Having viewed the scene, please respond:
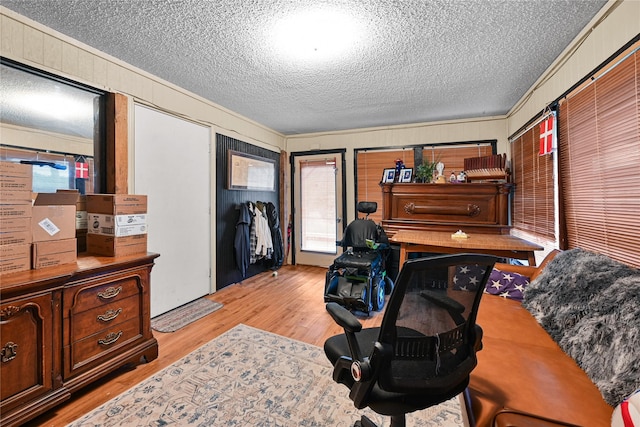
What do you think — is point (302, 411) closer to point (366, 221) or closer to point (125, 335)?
point (125, 335)

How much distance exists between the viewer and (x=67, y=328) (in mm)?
1671

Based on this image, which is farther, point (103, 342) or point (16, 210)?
point (103, 342)

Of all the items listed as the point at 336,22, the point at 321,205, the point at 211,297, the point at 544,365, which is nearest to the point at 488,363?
the point at 544,365

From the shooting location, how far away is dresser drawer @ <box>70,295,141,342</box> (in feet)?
5.68

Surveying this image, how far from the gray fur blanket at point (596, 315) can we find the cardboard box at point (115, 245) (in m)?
2.85

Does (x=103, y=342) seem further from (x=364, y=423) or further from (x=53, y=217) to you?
(x=364, y=423)

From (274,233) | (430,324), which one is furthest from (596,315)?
(274,233)

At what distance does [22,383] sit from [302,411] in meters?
1.56

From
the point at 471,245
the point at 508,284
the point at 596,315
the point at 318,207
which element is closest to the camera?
the point at 596,315

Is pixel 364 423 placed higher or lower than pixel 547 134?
lower

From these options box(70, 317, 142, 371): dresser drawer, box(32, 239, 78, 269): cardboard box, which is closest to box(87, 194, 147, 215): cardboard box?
box(32, 239, 78, 269): cardboard box

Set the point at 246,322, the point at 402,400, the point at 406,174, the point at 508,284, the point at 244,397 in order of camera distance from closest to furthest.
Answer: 1. the point at 402,400
2. the point at 244,397
3. the point at 508,284
4. the point at 246,322
5. the point at 406,174

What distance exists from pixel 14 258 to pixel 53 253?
7.2 inches

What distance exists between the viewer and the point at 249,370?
6.58ft
